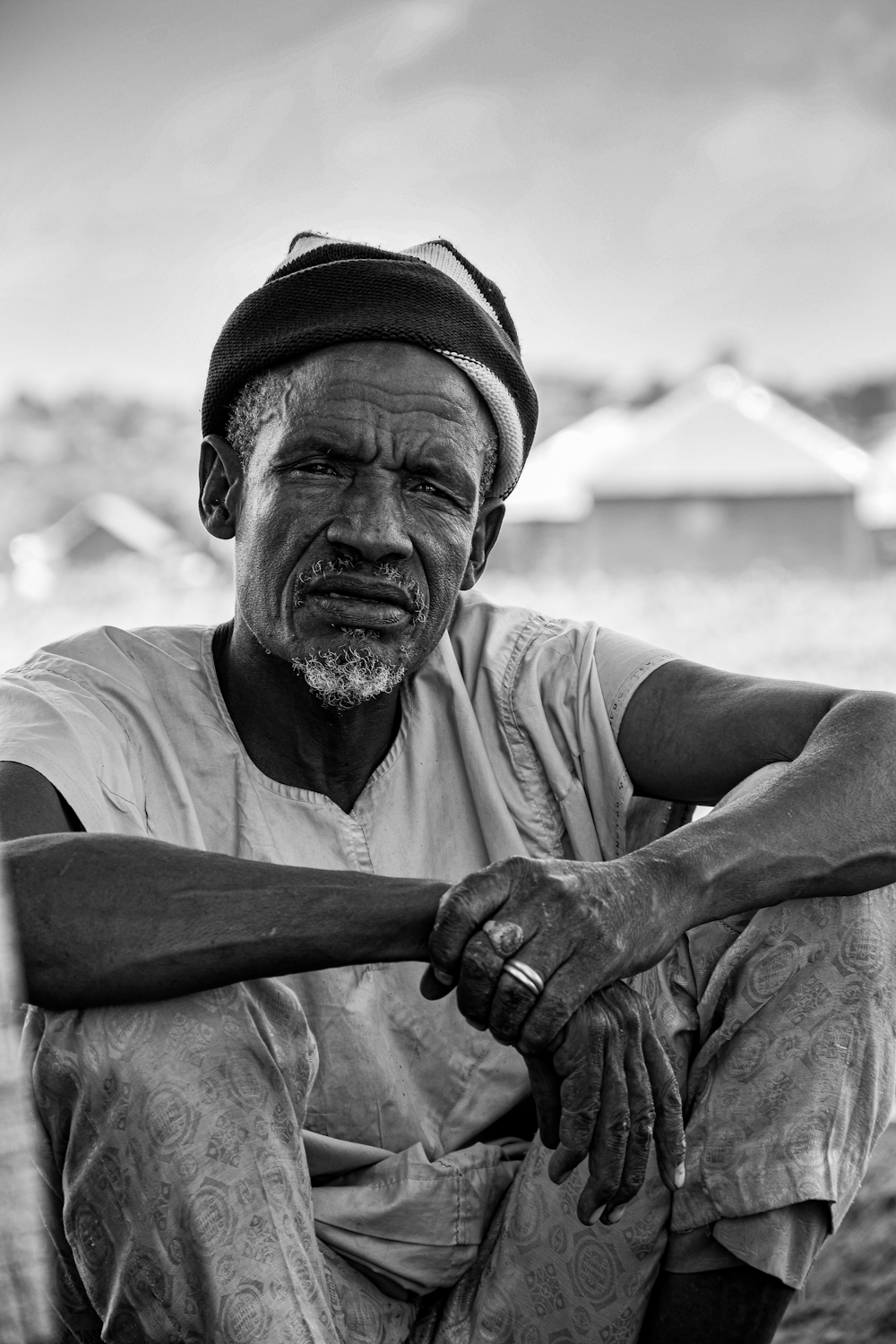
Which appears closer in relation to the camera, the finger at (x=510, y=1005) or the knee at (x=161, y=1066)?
the knee at (x=161, y=1066)

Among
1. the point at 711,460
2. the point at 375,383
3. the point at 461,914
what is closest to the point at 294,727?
the point at 375,383

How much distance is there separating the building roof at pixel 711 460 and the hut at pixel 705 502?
18 millimetres

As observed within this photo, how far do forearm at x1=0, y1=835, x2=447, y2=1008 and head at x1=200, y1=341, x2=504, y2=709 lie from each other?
0.55m

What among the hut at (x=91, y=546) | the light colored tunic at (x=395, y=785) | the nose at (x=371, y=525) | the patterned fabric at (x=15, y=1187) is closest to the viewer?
the patterned fabric at (x=15, y=1187)

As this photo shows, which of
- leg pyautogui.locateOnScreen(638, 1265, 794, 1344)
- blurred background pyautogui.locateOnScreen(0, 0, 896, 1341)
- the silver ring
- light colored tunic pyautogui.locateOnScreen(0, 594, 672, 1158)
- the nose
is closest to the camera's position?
the silver ring

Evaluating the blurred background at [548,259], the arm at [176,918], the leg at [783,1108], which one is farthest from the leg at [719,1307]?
the blurred background at [548,259]

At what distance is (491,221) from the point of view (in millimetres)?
24812

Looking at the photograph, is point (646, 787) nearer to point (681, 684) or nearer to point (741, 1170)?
point (681, 684)

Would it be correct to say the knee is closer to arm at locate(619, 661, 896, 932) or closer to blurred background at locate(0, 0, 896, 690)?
arm at locate(619, 661, 896, 932)

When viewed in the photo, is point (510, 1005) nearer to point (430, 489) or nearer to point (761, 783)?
point (761, 783)

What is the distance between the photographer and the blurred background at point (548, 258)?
1861 cm

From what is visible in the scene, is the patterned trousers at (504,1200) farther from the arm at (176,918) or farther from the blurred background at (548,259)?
the blurred background at (548,259)

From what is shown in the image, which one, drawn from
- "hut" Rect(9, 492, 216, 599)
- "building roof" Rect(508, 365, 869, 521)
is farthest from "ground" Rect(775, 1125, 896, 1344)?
"building roof" Rect(508, 365, 869, 521)

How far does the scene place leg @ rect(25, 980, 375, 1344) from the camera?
1736mm
